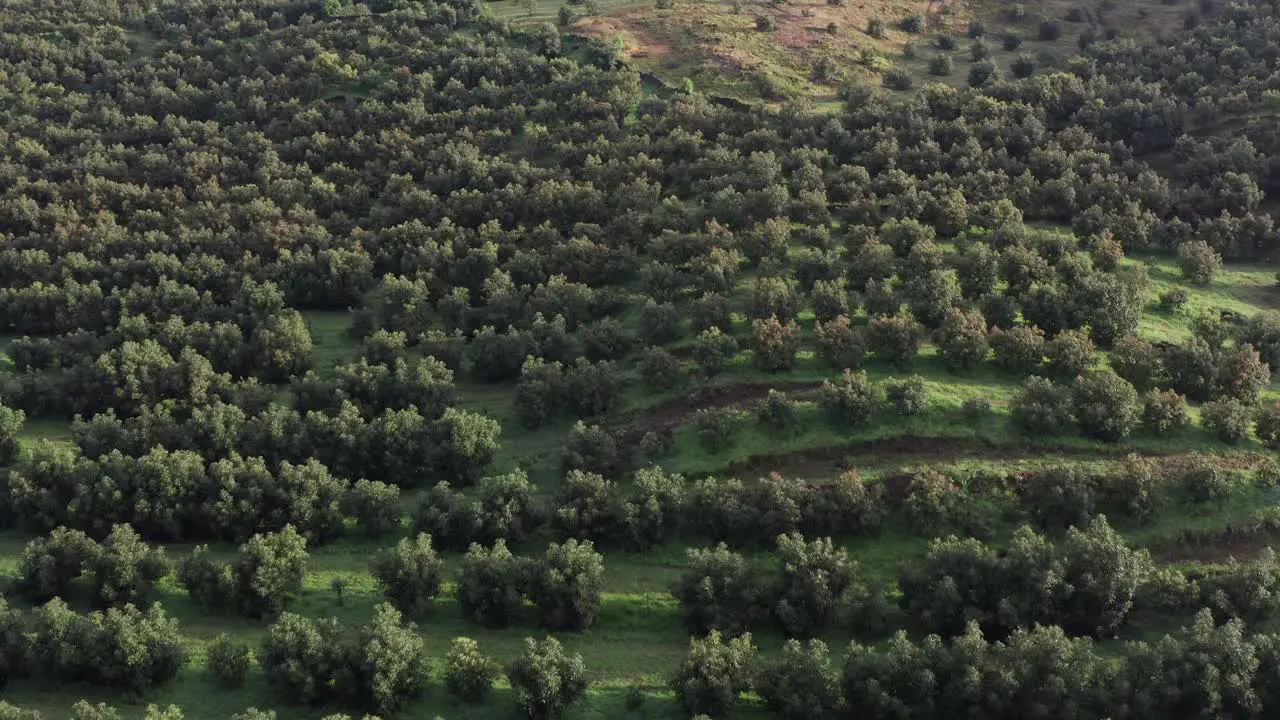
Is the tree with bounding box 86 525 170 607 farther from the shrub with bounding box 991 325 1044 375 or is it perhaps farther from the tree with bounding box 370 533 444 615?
the shrub with bounding box 991 325 1044 375

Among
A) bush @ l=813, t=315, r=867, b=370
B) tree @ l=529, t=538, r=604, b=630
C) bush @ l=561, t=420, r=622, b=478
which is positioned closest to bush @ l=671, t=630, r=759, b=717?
tree @ l=529, t=538, r=604, b=630

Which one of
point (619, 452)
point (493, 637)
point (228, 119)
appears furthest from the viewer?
point (228, 119)

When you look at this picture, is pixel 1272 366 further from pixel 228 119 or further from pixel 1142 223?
pixel 228 119

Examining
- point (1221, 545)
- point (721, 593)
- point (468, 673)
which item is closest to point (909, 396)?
point (721, 593)

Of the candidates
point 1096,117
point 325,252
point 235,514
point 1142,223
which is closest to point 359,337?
point 325,252

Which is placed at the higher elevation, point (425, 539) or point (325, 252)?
point (325, 252)

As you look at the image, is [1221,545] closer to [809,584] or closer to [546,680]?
[809,584]
